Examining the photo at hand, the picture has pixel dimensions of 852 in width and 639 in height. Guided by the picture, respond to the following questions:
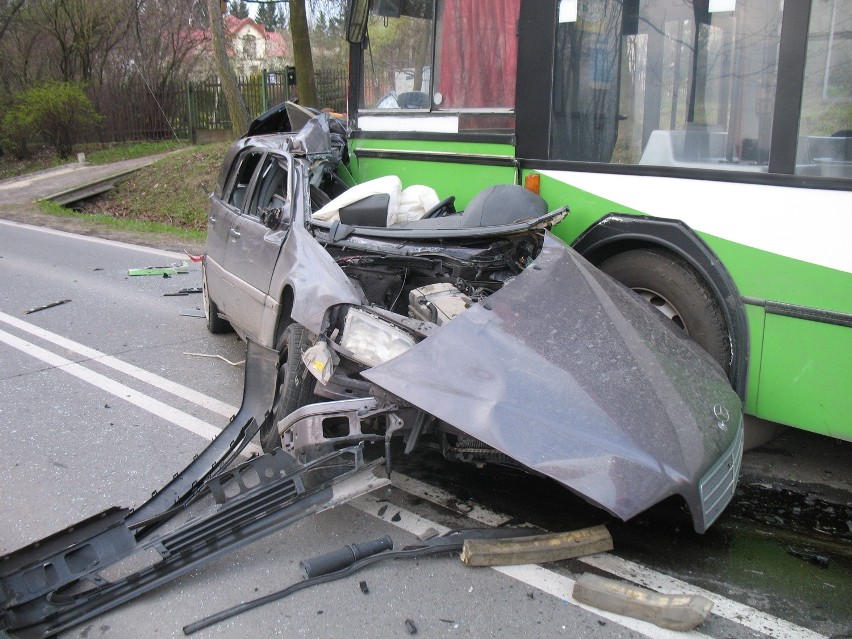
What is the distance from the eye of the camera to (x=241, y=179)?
665 cm

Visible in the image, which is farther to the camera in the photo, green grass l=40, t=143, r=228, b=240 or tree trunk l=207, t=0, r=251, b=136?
tree trunk l=207, t=0, r=251, b=136

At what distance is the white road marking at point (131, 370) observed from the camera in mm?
5613

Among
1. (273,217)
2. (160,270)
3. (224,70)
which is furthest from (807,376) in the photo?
(224,70)

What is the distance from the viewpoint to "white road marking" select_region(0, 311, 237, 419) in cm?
561

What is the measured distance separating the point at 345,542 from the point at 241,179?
3813 millimetres

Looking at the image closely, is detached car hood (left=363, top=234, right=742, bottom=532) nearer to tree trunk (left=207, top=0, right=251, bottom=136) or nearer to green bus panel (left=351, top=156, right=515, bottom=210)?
green bus panel (left=351, top=156, right=515, bottom=210)

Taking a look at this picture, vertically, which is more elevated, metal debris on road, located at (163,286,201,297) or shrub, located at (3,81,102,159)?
shrub, located at (3,81,102,159)

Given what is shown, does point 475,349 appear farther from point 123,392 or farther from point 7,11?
point 7,11

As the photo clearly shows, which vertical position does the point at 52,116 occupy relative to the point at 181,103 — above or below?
below

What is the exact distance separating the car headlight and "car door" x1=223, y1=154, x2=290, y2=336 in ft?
4.18

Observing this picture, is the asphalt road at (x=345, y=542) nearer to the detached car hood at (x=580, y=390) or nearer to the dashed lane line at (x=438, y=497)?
the dashed lane line at (x=438, y=497)

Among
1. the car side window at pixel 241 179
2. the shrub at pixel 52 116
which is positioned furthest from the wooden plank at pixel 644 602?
the shrub at pixel 52 116

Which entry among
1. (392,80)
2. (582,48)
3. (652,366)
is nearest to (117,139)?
(392,80)

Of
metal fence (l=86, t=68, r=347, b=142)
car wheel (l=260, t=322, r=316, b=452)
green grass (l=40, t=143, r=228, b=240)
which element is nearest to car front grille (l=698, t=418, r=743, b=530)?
car wheel (l=260, t=322, r=316, b=452)
